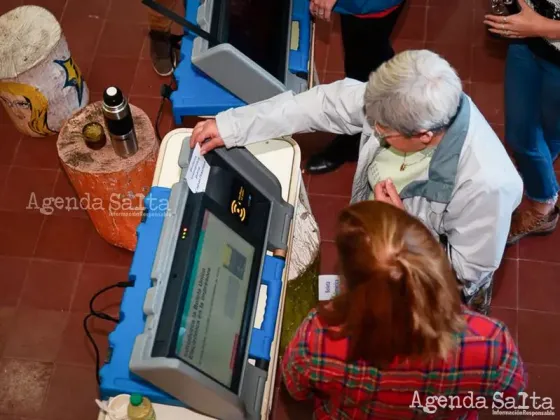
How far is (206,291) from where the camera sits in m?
1.65

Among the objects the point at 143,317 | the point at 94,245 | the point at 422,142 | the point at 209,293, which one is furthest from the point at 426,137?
the point at 94,245

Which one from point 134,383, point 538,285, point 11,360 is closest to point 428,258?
point 134,383

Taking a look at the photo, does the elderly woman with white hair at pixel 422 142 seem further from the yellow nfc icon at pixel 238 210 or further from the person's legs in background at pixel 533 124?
the person's legs in background at pixel 533 124

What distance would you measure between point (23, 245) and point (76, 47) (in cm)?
115

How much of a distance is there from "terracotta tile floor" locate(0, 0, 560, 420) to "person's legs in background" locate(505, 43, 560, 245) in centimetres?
31

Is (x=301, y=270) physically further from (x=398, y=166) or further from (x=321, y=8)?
(x=321, y=8)

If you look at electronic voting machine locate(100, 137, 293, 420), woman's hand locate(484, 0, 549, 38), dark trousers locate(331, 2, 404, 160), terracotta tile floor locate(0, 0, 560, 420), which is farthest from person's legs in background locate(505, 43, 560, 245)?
electronic voting machine locate(100, 137, 293, 420)

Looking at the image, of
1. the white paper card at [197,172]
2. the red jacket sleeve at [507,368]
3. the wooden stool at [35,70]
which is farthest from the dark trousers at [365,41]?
the red jacket sleeve at [507,368]

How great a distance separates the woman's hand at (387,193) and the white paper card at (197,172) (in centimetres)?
45

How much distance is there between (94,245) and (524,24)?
76.2 inches

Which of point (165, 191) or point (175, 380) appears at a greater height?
point (165, 191)

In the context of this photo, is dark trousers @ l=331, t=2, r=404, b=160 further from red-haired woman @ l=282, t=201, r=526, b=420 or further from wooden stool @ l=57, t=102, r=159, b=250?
red-haired woman @ l=282, t=201, r=526, b=420

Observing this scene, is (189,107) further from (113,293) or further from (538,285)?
(538,285)

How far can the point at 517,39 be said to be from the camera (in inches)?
87.9
